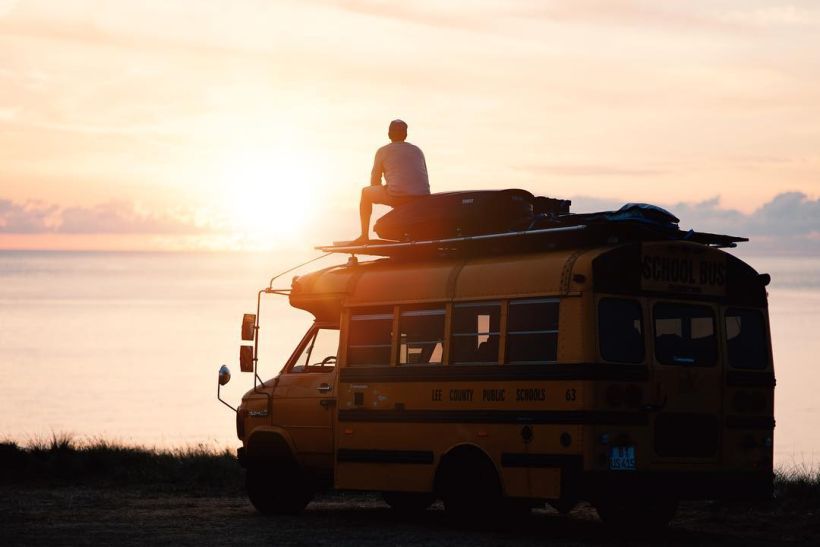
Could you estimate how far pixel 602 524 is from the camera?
1575 cm

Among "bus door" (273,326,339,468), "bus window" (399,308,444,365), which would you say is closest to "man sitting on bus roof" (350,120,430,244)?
"bus door" (273,326,339,468)

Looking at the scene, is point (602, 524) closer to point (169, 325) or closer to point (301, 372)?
point (301, 372)

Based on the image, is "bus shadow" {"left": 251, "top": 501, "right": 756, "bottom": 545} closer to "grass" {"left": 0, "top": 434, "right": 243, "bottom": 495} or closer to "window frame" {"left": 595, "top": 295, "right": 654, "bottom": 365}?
"window frame" {"left": 595, "top": 295, "right": 654, "bottom": 365}

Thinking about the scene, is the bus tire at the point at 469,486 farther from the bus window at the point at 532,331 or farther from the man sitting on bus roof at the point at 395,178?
the man sitting on bus roof at the point at 395,178

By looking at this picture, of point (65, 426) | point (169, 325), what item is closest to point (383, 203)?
point (65, 426)

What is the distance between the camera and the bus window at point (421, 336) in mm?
14820

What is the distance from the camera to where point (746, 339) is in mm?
14672

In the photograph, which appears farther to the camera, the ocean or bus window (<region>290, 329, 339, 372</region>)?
the ocean

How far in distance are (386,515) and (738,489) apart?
4324 millimetres

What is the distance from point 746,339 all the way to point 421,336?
3.22 m

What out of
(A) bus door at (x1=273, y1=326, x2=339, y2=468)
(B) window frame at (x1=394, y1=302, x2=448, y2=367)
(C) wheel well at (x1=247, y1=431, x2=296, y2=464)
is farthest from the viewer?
(C) wheel well at (x1=247, y1=431, x2=296, y2=464)

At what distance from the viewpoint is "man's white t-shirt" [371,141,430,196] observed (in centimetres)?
1659

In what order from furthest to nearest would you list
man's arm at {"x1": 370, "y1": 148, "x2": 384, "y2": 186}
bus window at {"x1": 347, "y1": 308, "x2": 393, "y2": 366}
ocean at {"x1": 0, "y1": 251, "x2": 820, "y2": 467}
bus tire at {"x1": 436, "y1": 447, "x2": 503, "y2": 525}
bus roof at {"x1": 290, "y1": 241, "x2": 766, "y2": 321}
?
ocean at {"x1": 0, "y1": 251, "x2": 820, "y2": 467}, man's arm at {"x1": 370, "y1": 148, "x2": 384, "y2": 186}, bus window at {"x1": 347, "y1": 308, "x2": 393, "y2": 366}, bus tire at {"x1": 436, "y1": 447, "x2": 503, "y2": 525}, bus roof at {"x1": 290, "y1": 241, "x2": 766, "y2": 321}

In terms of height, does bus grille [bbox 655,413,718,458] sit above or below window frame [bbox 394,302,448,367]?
below
